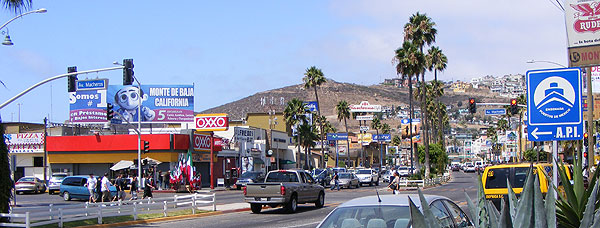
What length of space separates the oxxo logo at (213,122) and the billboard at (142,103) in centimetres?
845

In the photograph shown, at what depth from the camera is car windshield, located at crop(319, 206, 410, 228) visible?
851 centimetres

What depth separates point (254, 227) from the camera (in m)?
19.8

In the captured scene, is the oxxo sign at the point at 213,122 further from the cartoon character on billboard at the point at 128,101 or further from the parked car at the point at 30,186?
the parked car at the point at 30,186

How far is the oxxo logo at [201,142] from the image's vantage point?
58562mm

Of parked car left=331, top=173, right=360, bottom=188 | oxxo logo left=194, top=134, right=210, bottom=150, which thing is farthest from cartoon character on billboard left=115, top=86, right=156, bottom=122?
parked car left=331, top=173, right=360, bottom=188

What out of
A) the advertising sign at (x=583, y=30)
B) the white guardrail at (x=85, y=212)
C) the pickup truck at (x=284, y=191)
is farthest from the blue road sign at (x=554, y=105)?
the pickup truck at (x=284, y=191)

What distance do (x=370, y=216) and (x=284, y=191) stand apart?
16363 millimetres

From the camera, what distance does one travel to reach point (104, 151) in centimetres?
5772

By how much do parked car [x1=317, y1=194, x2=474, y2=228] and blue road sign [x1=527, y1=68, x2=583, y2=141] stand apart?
232cm

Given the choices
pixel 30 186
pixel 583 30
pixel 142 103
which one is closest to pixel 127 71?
pixel 583 30

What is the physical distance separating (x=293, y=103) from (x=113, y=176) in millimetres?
28743

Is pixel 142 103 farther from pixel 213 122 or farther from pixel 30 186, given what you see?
pixel 30 186

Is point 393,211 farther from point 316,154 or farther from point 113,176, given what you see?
point 316,154

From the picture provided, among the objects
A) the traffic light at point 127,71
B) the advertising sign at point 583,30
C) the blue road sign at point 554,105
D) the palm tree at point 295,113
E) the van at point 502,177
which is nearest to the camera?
the blue road sign at point 554,105
